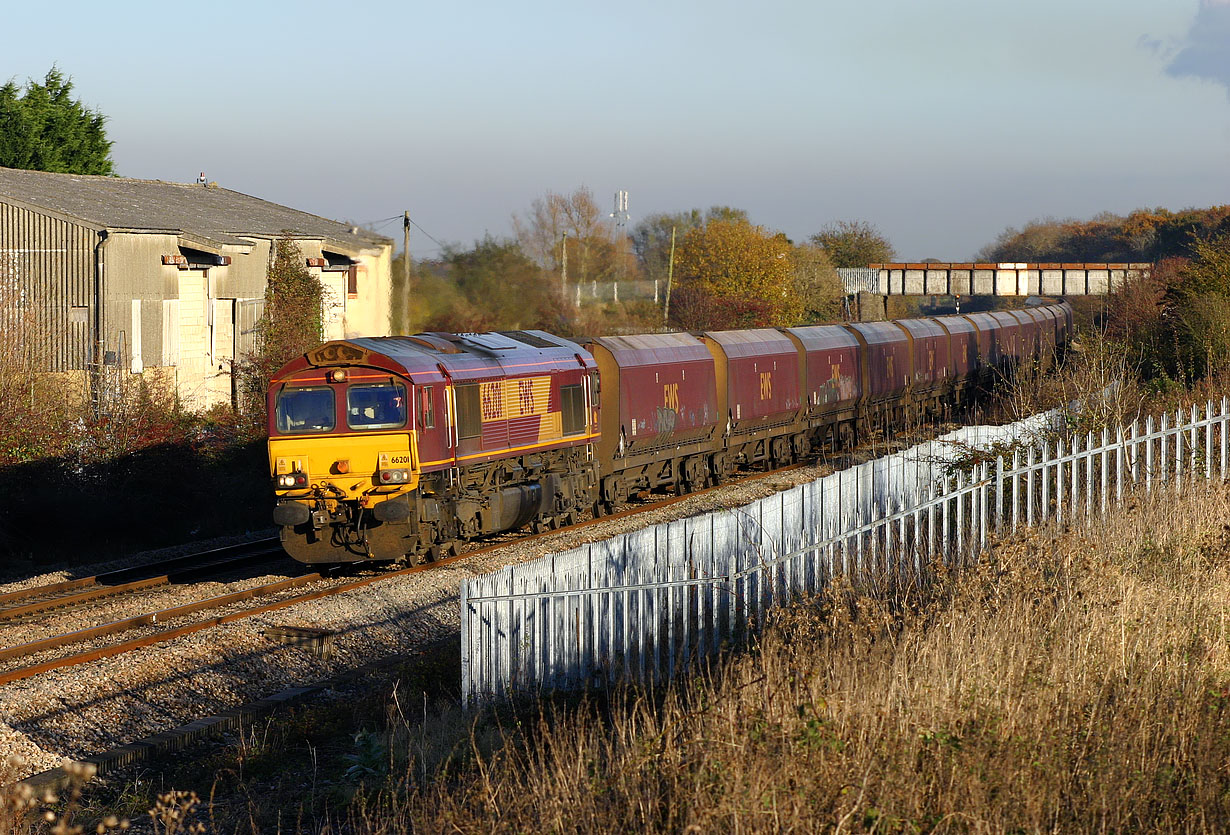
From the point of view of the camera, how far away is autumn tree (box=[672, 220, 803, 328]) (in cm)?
6438

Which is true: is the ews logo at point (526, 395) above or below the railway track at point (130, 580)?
above

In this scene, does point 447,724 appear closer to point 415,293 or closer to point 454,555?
point 454,555

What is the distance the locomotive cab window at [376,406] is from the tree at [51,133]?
118ft

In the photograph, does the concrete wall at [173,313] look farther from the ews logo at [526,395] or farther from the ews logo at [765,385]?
the ews logo at [765,385]

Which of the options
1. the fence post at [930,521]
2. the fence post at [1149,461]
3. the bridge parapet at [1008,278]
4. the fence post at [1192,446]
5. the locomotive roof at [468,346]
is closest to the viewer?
the fence post at [930,521]

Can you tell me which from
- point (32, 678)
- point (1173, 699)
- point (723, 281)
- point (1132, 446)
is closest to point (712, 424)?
point (1132, 446)

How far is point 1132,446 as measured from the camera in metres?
11.8

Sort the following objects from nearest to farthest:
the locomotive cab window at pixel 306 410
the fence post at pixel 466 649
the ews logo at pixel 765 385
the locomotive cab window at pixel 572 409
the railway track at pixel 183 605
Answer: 1. the fence post at pixel 466 649
2. the railway track at pixel 183 605
3. the locomotive cab window at pixel 306 410
4. the locomotive cab window at pixel 572 409
5. the ews logo at pixel 765 385

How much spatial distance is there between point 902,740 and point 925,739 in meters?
0.10

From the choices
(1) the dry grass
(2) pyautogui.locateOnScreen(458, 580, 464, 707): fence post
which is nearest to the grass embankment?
(1) the dry grass

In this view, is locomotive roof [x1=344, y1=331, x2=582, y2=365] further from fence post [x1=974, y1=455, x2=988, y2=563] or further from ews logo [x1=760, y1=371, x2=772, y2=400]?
fence post [x1=974, y1=455, x2=988, y2=563]

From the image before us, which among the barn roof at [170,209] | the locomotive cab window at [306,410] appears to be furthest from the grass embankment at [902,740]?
the barn roof at [170,209]

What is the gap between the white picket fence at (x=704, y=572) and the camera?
927cm

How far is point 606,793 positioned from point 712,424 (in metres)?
17.7
